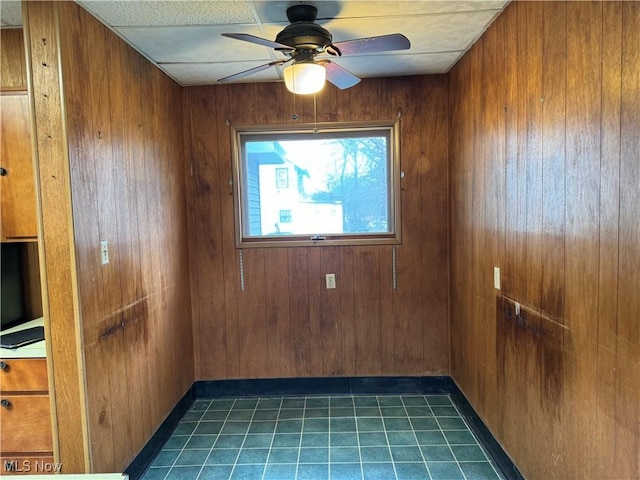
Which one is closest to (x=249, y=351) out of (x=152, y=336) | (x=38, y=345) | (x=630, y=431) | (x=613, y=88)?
(x=152, y=336)

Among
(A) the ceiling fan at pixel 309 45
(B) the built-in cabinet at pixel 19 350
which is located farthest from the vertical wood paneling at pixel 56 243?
(A) the ceiling fan at pixel 309 45

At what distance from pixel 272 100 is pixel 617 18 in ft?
7.35

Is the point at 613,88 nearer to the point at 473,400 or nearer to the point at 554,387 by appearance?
the point at 554,387

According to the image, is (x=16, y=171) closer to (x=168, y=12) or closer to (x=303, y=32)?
(x=168, y=12)

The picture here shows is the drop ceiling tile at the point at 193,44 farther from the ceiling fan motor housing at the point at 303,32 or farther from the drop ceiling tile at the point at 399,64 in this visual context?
the drop ceiling tile at the point at 399,64

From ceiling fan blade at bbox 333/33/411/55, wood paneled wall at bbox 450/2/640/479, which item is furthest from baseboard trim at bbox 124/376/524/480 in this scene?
ceiling fan blade at bbox 333/33/411/55

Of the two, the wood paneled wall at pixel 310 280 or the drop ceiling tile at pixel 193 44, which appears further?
the wood paneled wall at pixel 310 280

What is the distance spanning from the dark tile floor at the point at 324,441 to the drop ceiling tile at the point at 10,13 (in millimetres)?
2584

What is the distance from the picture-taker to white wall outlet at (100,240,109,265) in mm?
1843

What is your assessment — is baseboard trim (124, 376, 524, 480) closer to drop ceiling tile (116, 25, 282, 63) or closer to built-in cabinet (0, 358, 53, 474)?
built-in cabinet (0, 358, 53, 474)

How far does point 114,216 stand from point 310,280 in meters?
1.53

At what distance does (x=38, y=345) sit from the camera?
175cm

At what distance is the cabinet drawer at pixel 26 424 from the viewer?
1702 millimetres

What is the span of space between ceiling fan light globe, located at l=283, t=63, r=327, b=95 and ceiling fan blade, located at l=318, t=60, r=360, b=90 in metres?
0.10
